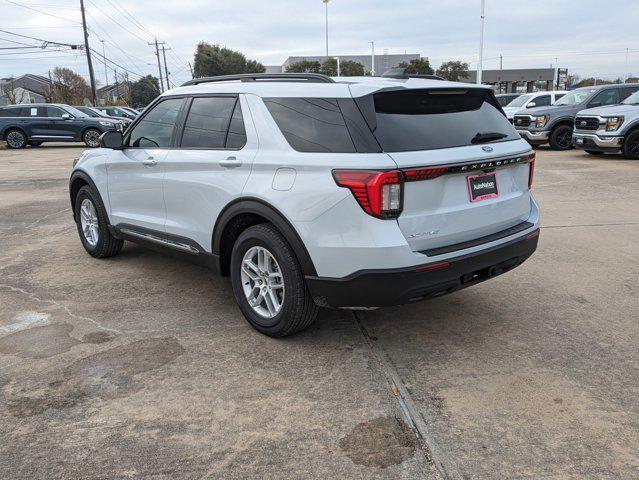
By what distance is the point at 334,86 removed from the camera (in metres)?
3.40

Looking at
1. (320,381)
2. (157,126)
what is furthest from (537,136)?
(320,381)

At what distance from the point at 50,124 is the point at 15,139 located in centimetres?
178

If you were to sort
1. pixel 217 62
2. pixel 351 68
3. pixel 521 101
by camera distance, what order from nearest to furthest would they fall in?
pixel 521 101 → pixel 351 68 → pixel 217 62

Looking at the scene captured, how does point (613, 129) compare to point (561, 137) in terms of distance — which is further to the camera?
point (561, 137)

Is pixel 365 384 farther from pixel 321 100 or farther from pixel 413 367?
pixel 321 100

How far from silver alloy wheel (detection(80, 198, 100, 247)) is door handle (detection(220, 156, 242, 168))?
2.44 meters

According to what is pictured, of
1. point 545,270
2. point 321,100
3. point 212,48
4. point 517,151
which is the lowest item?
point 545,270

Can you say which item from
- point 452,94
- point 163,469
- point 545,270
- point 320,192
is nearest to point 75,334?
point 163,469

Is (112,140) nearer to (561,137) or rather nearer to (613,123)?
(613,123)

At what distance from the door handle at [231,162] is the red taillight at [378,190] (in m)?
0.98

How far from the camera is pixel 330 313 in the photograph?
14.0 ft

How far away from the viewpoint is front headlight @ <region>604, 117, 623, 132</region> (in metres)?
12.5

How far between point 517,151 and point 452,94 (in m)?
0.60

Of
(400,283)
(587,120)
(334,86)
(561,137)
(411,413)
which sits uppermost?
(334,86)
